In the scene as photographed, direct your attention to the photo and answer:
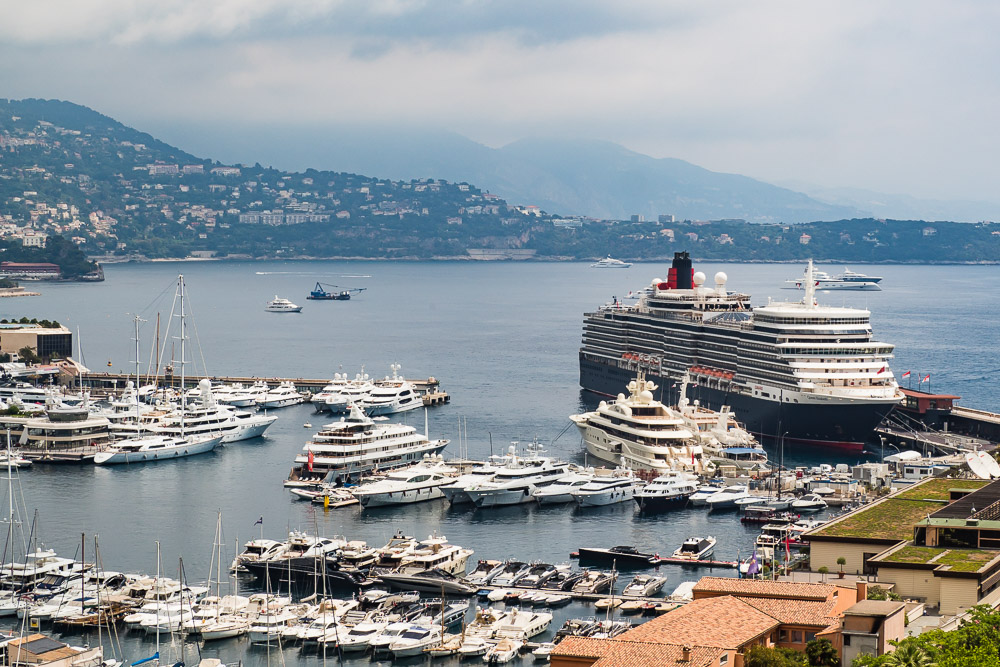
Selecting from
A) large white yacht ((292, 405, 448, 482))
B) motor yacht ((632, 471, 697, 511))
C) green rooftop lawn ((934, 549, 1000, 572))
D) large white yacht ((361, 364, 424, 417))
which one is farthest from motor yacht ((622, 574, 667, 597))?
large white yacht ((361, 364, 424, 417))

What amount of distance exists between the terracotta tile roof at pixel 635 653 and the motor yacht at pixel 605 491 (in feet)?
74.9

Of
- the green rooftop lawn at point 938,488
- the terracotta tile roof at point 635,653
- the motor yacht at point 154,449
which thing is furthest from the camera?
the motor yacht at point 154,449

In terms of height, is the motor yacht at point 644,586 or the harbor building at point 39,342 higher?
the harbor building at point 39,342

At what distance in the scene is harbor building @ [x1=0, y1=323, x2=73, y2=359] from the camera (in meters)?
83.0

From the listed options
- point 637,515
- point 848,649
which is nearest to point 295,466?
point 637,515

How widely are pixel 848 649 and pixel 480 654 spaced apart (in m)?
10.3

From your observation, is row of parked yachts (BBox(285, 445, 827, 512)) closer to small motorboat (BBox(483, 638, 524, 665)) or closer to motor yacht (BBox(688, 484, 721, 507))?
motor yacht (BBox(688, 484, 721, 507))

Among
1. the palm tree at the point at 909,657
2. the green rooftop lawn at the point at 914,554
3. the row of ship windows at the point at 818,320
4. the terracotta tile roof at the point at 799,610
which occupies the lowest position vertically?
the terracotta tile roof at the point at 799,610

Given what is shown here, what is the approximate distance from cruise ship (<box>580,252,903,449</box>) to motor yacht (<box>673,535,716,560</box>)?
19.8 m

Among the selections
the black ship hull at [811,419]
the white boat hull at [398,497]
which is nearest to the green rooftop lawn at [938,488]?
the white boat hull at [398,497]

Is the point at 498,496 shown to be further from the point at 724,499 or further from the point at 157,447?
the point at 157,447

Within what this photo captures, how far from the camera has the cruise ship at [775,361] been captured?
5641 centimetres

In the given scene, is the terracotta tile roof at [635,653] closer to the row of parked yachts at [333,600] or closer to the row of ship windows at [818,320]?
the row of parked yachts at [333,600]

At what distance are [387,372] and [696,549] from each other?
170 feet
